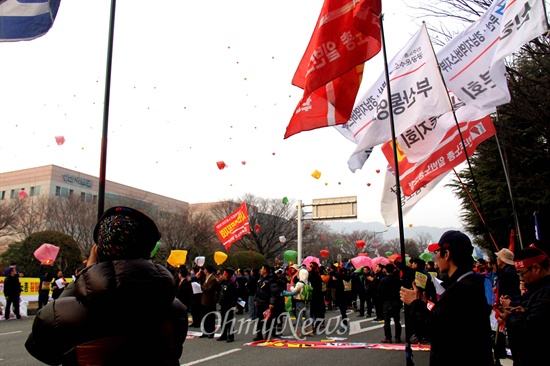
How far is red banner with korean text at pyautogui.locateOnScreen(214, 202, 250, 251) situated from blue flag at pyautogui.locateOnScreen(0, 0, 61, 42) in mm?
14941

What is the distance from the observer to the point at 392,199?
877 cm

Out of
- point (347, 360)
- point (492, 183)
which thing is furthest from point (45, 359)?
Answer: point (492, 183)

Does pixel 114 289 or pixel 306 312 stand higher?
pixel 114 289

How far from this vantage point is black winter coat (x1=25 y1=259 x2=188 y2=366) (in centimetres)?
217

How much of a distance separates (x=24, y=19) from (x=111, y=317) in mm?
5548

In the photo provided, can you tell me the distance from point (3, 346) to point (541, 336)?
11.0 meters

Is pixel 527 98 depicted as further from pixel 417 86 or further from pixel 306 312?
pixel 306 312

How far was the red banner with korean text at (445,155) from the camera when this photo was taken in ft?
26.9

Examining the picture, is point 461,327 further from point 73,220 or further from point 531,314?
point 73,220

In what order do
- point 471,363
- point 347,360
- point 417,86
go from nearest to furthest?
point 471,363 < point 417,86 < point 347,360

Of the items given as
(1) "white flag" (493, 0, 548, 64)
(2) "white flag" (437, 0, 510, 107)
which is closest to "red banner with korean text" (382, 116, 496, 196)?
(2) "white flag" (437, 0, 510, 107)

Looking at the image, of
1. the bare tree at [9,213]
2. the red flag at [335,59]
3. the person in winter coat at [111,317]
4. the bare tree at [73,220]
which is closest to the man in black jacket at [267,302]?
the red flag at [335,59]

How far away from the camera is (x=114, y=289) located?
2184 millimetres

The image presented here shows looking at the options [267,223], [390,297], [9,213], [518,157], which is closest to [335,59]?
[390,297]
